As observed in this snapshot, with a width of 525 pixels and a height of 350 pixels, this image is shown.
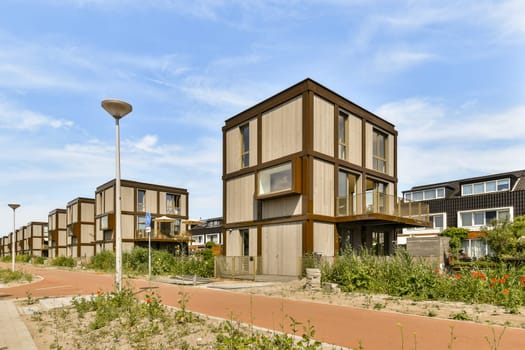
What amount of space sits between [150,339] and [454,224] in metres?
38.6

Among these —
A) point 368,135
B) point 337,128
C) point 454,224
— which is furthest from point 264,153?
point 454,224

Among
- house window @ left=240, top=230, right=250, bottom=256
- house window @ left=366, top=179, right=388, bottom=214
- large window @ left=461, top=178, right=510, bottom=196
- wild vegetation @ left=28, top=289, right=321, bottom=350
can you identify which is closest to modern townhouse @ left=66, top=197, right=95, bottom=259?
house window @ left=240, top=230, right=250, bottom=256

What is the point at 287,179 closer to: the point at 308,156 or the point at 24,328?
the point at 308,156

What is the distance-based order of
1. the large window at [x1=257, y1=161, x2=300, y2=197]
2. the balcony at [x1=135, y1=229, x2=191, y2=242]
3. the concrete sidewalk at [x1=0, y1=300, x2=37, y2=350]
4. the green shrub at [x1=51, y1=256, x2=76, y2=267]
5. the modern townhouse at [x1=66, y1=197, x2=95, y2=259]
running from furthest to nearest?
1. the modern townhouse at [x1=66, y1=197, x2=95, y2=259]
2. the balcony at [x1=135, y1=229, x2=191, y2=242]
3. the green shrub at [x1=51, y1=256, x2=76, y2=267]
4. the large window at [x1=257, y1=161, x2=300, y2=197]
5. the concrete sidewalk at [x1=0, y1=300, x2=37, y2=350]

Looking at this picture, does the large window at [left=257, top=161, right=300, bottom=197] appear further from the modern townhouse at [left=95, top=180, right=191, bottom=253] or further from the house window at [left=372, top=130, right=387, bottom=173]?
the modern townhouse at [left=95, top=180, right=191, bottom=253]

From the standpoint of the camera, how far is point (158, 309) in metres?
8.03

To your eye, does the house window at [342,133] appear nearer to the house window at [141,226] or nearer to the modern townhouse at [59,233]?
the house window at [141,226]

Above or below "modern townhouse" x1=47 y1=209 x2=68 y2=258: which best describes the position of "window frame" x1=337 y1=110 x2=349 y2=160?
above

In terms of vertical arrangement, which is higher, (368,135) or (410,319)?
(368,135)

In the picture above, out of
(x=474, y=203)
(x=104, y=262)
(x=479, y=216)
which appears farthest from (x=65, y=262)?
(x=479, y=216)

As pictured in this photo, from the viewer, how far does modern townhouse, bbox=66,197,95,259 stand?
49.5 m

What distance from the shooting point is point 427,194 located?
4344 cm

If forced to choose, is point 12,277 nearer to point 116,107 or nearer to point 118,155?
point 118,155

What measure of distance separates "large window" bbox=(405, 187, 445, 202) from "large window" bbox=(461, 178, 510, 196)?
2621 mm
